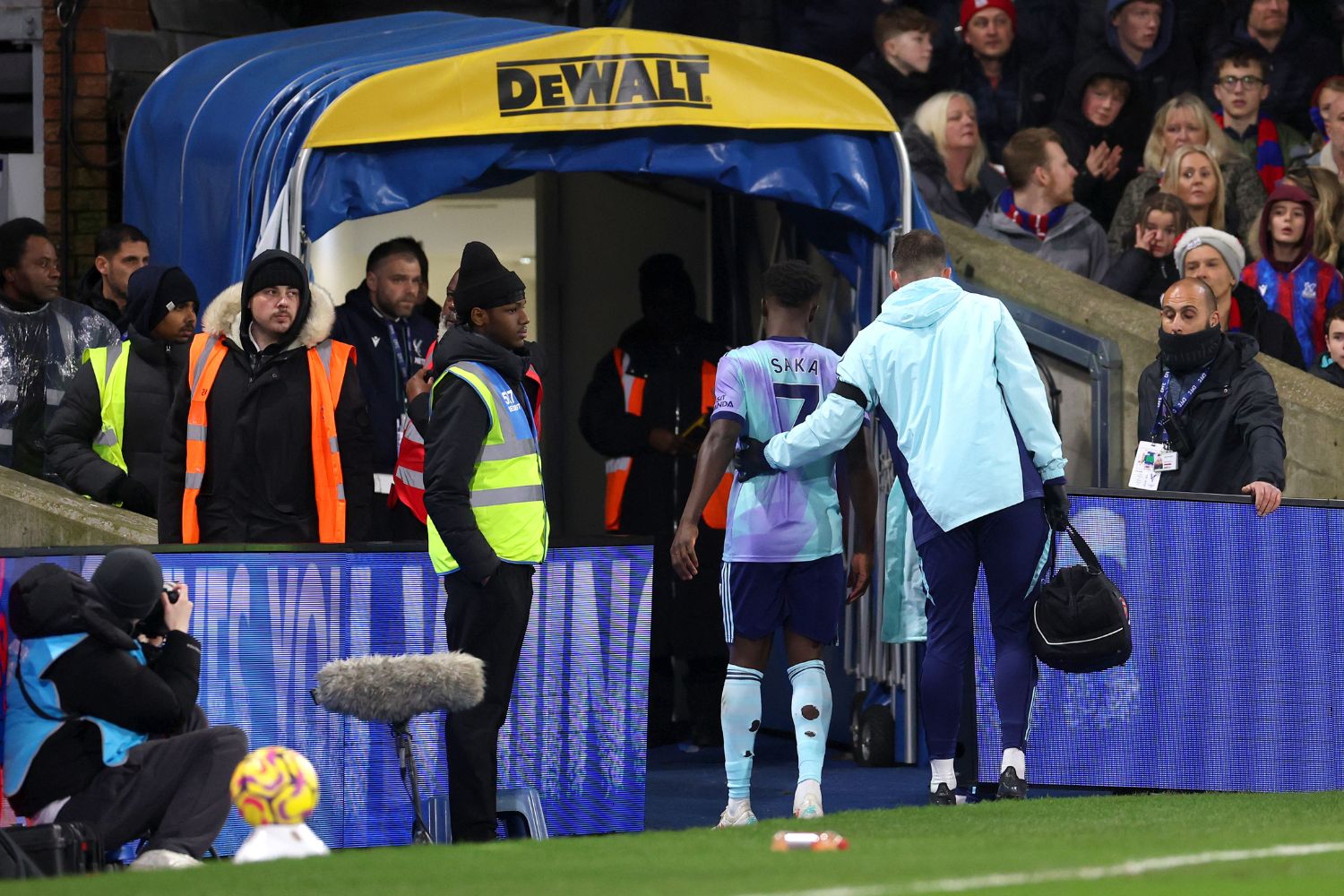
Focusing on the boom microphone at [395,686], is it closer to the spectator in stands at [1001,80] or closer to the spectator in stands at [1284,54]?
the spectator in stands at [1001,80]

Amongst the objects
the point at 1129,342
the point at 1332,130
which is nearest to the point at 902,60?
the point at 1332,130

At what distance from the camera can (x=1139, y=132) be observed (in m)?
12.4

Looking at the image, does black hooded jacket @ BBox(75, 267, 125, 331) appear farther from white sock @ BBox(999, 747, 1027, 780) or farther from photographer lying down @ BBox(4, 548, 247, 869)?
white sock @ BBox(999, 747, 1027, 780)

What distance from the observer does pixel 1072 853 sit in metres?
5.93

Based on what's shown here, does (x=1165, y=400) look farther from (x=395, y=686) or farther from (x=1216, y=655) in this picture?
(x=395, y=686)

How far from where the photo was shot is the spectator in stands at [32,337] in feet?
30.8

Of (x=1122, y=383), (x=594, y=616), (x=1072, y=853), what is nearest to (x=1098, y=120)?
(x=1122, y=383)

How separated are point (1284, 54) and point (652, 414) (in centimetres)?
443

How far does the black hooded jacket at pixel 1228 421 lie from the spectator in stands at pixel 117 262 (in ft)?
14.0

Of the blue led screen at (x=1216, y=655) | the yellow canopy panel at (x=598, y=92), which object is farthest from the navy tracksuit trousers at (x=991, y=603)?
the yellow canopy panel at (x=598, y=92)

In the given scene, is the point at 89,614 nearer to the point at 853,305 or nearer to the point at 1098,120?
the point at 853,305

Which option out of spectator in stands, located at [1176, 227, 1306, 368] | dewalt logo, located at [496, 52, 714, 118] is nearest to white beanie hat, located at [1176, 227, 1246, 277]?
spectator in stands, located at [1176, 227, 1306, 368]

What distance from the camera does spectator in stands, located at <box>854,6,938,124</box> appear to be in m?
12.5

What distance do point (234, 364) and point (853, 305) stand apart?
121 inches
